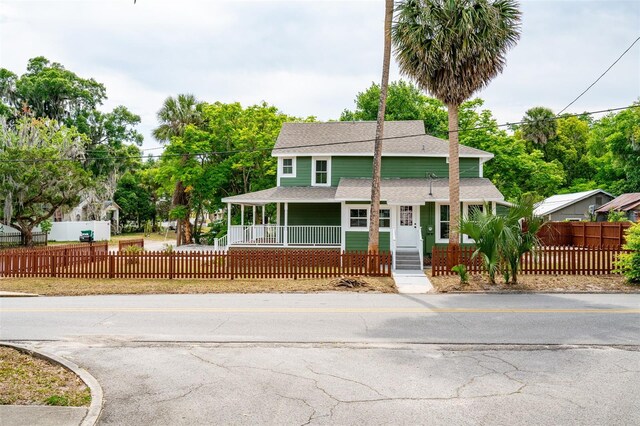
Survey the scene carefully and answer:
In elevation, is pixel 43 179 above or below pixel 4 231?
above

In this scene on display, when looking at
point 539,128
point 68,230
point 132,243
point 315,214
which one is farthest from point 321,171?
point 539,128

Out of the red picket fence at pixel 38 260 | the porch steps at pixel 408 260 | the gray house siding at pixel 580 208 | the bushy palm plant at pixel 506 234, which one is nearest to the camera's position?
the bushy palm plant at pixel 506 234

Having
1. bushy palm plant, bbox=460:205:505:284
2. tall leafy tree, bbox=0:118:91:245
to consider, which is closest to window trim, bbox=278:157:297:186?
bushy palm plant, bbox=460:205:505:284

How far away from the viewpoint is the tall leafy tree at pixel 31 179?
104ft

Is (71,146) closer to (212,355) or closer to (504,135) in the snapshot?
(504,135)

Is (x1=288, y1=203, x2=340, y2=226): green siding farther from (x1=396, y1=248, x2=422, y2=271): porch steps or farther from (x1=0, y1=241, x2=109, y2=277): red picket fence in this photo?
(x1=0, y1=241, x2=109, y2=277): red picket fence

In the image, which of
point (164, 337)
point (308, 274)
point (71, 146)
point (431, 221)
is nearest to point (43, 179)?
point (71, 146)

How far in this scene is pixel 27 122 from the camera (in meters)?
38.2

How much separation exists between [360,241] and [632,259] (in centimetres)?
1206

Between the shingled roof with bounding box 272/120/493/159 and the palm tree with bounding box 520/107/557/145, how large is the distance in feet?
103

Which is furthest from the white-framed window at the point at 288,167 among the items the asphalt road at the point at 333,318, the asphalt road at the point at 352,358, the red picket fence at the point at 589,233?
the asphalt road at the point at 352,358

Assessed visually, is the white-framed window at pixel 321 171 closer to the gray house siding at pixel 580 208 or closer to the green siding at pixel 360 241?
the green siding at pixel 360 241

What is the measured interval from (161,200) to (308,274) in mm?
61316

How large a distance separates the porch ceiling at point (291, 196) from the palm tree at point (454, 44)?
736 cm
